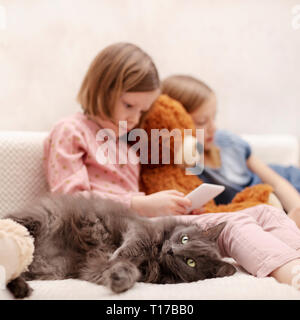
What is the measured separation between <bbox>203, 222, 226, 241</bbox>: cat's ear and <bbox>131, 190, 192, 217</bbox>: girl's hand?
0.17m

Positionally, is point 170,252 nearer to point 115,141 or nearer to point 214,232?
point 214,232

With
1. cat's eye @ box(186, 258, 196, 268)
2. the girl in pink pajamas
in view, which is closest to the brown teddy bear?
the girl in pink pajamas

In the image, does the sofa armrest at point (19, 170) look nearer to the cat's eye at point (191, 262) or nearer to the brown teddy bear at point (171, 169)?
the brown teddy bear at point (171, 169)

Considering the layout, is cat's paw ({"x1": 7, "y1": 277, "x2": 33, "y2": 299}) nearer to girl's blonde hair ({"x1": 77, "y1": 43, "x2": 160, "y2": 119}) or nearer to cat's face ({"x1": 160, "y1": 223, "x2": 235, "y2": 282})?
cat's face ({"x1": 160, "y1": 223, "x2": 235, "y2": 282})

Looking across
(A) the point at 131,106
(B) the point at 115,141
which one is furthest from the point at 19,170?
(A) the point at 131,106

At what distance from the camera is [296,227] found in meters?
0.96

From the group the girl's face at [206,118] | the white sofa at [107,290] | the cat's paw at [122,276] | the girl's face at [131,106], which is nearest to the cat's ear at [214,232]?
the white sofa at [107,290]

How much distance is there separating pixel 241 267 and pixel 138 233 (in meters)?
0.28

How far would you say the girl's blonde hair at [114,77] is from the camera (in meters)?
1.21

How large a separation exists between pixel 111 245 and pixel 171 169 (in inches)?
19.5

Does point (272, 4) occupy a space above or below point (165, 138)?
above

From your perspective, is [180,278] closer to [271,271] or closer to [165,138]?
[271,271]

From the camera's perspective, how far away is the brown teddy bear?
1253 millimetres

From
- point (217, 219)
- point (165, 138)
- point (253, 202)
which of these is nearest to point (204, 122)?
point (165, 138)
